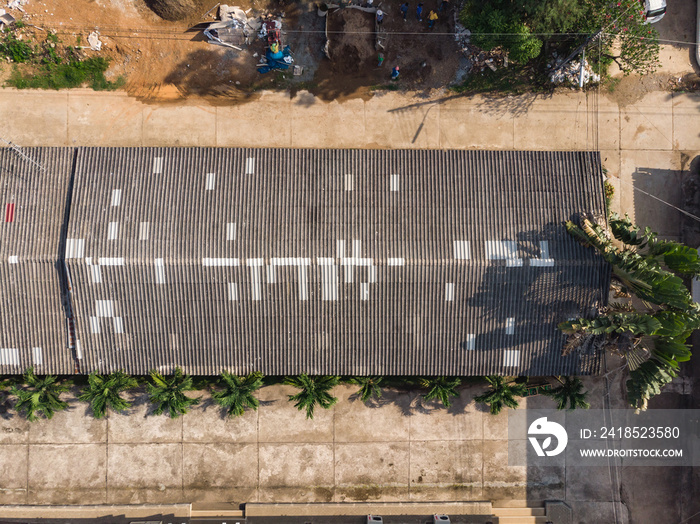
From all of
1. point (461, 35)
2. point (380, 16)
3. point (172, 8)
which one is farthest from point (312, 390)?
point (172, 8)

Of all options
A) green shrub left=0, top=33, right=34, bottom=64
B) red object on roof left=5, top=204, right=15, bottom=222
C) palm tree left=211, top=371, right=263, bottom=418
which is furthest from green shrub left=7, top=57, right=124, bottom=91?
palm tree left=211, top=371, right=263, bottom=418

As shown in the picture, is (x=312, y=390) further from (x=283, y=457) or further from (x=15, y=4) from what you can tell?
(x=15, y=4)

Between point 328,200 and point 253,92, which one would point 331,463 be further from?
point 253,92

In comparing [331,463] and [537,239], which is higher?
[537,239]

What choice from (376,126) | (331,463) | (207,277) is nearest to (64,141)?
(207,277)

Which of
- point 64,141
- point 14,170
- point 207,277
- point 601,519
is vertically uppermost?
point 64,141

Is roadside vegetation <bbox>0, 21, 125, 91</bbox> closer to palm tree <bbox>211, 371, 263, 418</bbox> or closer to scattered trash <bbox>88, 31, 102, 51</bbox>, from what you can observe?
scattered trash <bbox>88, 31, 102, 51</bbox>
